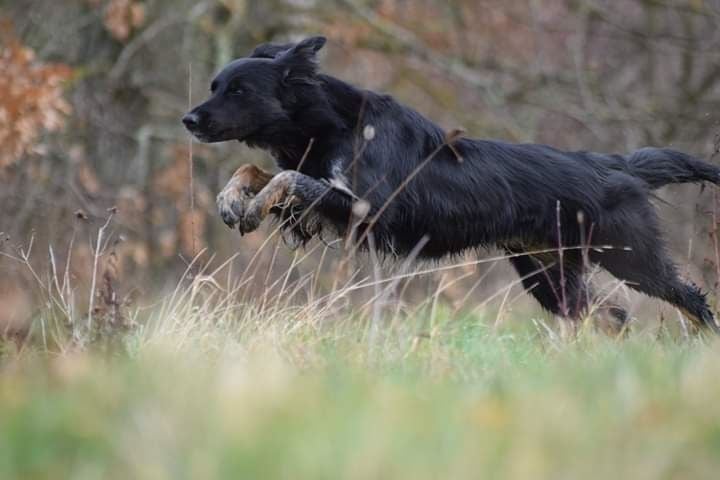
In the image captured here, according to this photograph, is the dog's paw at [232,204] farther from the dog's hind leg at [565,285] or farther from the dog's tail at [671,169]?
the dog's tail at [671,169]

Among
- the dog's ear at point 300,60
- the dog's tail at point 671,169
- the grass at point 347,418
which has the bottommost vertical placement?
the dog's tail at point 671,169

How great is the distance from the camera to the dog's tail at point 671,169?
7.26m

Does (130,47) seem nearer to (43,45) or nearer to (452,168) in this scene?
(43,45)

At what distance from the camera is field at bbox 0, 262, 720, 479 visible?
280 centimetres

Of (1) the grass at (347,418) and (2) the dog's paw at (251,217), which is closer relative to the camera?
(1) the grass at (347,418)

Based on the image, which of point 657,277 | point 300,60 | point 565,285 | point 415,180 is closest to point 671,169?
point 657,277

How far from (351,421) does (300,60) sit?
4.05 m

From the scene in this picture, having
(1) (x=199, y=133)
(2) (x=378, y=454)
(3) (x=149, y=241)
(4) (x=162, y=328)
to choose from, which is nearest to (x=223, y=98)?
(1) (x=199, y=133)

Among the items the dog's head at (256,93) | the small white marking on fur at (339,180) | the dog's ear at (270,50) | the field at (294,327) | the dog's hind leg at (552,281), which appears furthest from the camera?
the dog's hind leg at (552,281)

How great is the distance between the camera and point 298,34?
47.0 feet

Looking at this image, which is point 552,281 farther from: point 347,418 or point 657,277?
point 347,418

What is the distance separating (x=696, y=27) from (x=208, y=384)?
522 inches

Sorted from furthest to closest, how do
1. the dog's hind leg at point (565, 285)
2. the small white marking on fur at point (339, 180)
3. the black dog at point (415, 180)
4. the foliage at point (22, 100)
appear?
the foliage at point (22, 100) → the dog's hind leg at point (565, 285) → the black dog at point (415, 180) → the small white marking on fur at point (339, 180)

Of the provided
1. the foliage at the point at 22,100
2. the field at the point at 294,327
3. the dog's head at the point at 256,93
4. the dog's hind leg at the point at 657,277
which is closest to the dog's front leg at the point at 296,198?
the field at the point at 294,327
